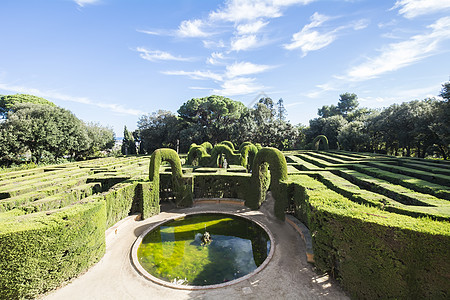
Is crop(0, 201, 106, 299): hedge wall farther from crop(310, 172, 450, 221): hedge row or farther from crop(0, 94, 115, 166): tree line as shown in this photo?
crop(0, 94, 115, 166): tree line

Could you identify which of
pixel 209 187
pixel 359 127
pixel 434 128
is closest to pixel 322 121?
pixel 359 127

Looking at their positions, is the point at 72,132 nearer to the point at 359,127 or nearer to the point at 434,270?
the point at 434,270

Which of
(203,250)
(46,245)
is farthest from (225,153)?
(46,245)

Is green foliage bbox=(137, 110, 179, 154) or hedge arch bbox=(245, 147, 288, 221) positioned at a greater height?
green foliage bbox=(137, 110, 179, 154)

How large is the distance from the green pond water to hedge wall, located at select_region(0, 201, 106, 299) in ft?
7.21

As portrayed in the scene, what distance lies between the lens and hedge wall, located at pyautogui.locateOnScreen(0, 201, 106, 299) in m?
5.18

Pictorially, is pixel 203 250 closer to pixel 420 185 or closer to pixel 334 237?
pixel 334 237

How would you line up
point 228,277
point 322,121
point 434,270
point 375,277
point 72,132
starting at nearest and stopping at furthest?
1. point 434,270
2. point 375,277
3. point 228,277
4. point 72,132
5. point 322,121

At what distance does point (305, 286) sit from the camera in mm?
6020

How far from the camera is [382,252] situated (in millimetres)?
4852

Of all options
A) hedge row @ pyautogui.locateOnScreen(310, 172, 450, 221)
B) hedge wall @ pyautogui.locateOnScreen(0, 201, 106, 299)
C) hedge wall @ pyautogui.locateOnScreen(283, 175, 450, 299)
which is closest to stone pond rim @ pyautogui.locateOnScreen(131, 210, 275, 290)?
hedge wall @ pyautogui.locateOnScreen(0, 201, 106, 299)

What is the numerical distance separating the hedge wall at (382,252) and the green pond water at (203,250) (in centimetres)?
279

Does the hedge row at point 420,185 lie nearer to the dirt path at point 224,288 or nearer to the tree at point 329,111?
the dirt path at point 224,288

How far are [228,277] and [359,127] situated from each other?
36.9 metres
